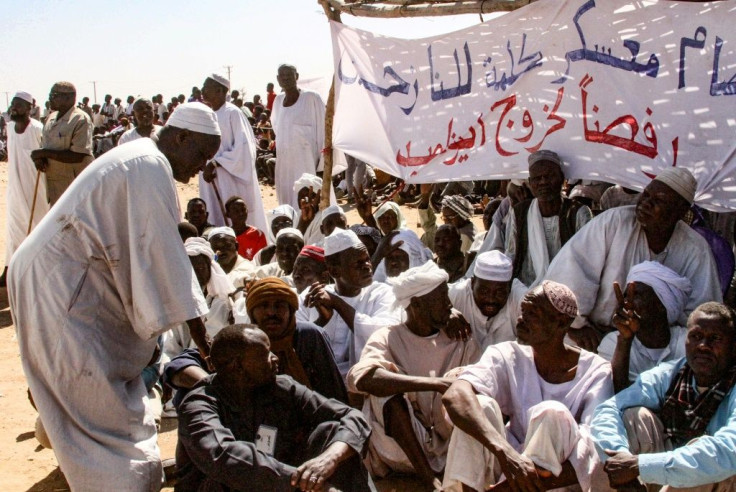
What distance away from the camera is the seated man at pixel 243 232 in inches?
301

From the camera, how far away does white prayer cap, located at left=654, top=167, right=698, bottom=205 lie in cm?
446

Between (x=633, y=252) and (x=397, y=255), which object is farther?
(x=397, y=255)

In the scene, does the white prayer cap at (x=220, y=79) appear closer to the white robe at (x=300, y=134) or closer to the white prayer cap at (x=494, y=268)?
the white robe at (x=300, y=134)

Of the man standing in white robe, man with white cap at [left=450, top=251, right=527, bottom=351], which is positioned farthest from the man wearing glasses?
man with white cap at [left=450, top=251, right=527, bottom=351]

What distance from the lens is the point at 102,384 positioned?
3.27 meters

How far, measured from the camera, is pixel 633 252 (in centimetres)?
466

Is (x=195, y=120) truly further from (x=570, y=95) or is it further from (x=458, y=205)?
(x=458, y=205)

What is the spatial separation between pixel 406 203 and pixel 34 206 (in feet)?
22.5

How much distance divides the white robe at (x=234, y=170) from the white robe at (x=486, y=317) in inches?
166

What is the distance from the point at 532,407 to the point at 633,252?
55.0 inches

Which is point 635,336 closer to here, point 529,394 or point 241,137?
point 529,394

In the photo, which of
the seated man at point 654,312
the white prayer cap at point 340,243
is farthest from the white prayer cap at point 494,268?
the white prayer cap at point 340,243

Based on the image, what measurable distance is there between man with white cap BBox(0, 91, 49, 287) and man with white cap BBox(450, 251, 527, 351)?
5999 millimetres

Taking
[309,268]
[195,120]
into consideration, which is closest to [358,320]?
[309,268]
